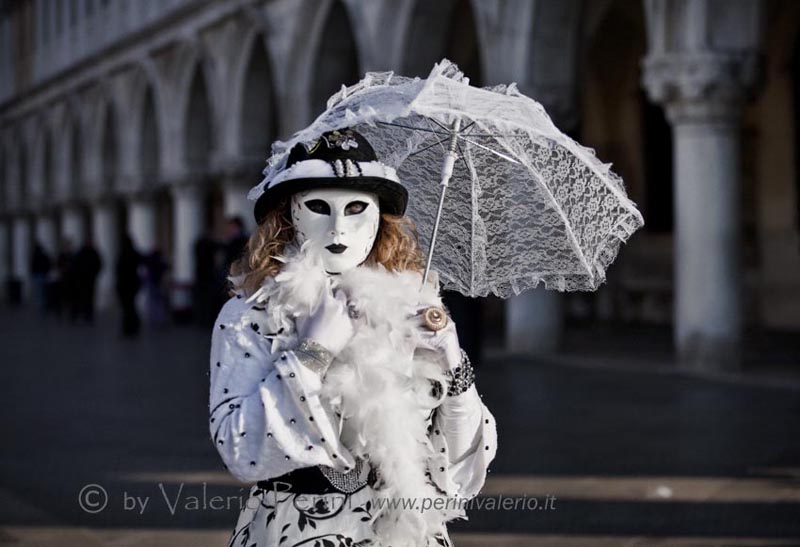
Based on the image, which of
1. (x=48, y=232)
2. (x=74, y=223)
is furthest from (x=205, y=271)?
(x=48, y=232)

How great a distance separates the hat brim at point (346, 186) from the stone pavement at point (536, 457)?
291 cm

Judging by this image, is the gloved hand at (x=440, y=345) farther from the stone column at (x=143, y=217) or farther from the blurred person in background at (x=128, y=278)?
the stone column at (x=143, y=217)

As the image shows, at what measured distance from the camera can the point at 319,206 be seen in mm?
2605

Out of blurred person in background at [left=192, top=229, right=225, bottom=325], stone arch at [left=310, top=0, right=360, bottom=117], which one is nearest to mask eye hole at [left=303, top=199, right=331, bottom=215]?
stone arch at [left=310, top=0, right=360, bottom=117]

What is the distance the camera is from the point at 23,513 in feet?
19.8

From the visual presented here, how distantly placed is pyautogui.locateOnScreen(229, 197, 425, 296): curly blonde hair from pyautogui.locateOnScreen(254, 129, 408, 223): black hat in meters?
0.04

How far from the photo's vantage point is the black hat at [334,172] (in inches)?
101

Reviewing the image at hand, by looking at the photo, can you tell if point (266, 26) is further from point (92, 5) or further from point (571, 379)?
point (92, 5)

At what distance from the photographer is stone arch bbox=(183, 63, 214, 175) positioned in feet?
79.9

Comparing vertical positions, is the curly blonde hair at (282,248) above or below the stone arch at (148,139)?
below

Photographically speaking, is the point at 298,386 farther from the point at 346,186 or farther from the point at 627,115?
the point at 627,115

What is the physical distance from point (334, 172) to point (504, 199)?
81cm

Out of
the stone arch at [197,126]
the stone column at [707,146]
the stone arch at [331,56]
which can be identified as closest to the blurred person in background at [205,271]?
the stone arch at [331,56]

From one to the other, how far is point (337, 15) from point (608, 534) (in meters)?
13.8
